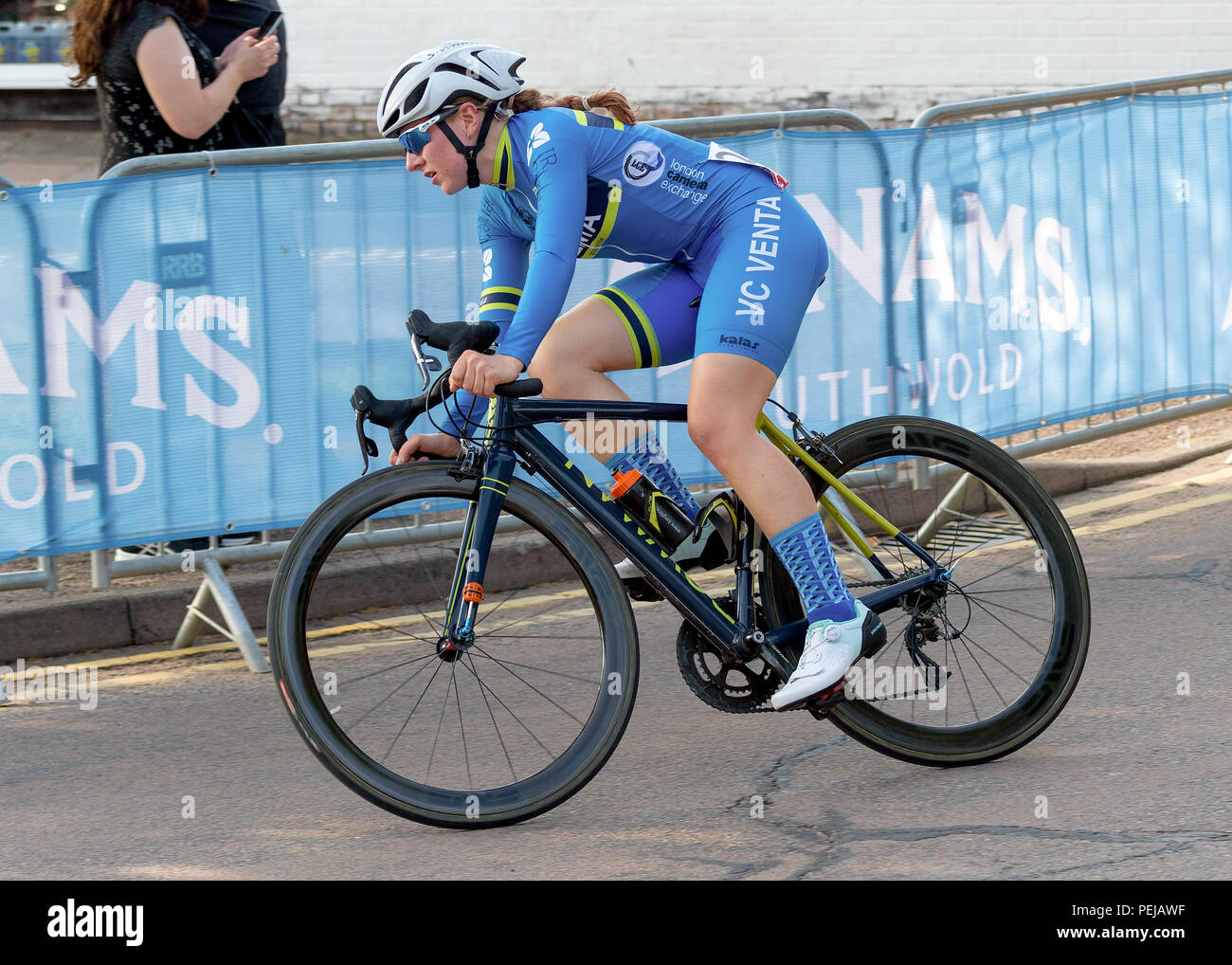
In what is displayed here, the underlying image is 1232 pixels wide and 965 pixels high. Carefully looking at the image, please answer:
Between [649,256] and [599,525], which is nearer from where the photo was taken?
[599,525]

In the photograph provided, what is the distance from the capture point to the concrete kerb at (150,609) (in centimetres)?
569

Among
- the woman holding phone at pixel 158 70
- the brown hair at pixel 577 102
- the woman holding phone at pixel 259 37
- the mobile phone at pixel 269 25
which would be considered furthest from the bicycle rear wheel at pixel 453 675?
the mobile phone at pixel 269 25

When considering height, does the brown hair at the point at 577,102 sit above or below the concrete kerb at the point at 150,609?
above

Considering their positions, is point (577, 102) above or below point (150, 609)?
above

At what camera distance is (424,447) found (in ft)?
12.8

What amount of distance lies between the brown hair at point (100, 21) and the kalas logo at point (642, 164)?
299cm

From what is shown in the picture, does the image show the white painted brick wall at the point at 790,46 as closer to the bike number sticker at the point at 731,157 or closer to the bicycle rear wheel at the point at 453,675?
the bicycle rear wheel at the point at 453,675

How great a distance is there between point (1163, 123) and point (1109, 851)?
4731 millimetres

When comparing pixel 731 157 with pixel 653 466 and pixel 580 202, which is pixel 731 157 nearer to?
pixel 580 202

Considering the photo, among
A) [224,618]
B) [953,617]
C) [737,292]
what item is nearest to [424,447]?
[737,292]

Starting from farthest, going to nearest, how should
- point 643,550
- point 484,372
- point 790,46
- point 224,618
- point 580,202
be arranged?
point 790,46 < point 224,618 < point 643,550 < point 580,202 < point 484,372

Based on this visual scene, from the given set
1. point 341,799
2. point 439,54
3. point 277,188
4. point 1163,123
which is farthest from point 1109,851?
point 1163,123

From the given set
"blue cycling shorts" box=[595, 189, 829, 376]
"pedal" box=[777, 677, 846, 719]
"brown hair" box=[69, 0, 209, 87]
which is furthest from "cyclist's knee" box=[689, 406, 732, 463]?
"brown hair" box=[69, 0, 209, 87]

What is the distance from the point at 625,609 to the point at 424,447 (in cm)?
64
